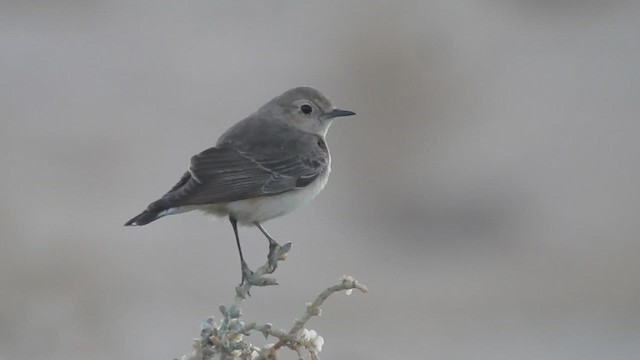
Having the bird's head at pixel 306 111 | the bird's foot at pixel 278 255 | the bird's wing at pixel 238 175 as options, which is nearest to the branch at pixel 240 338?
the bird's foot at pixel 278 255

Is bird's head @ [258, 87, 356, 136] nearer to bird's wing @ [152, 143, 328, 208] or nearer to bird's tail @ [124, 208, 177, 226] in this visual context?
bird's wing @ [152, 143, 328, 208]

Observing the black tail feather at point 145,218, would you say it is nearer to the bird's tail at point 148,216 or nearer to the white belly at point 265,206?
the bird's tail at point 148,216

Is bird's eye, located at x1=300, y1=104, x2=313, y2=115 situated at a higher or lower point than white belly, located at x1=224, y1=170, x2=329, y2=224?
higher

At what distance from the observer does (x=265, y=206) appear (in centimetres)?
571

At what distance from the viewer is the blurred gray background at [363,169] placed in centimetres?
1104

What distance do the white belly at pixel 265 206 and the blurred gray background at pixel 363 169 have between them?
184 centimetres

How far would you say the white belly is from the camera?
5648mm

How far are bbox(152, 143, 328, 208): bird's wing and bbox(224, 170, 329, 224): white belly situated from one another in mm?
33

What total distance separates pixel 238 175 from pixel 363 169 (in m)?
8.13

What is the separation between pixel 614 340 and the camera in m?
11.4

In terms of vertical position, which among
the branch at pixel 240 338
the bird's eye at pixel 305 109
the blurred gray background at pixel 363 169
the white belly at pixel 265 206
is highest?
the bird's eye at pixel 305 109

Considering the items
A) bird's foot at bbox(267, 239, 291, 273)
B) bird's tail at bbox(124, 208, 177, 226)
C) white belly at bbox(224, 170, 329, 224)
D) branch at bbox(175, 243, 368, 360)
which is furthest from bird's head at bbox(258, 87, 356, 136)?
branch at bbox(175, 243, 368, 360)

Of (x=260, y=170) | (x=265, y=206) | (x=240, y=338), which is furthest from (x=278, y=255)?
(x=260, y=170)

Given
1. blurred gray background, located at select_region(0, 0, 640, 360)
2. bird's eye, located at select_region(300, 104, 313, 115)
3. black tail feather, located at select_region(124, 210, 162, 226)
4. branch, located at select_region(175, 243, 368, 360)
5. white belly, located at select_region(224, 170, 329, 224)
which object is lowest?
blurred gray background, located at select_region(0, 0, 640, 360)
